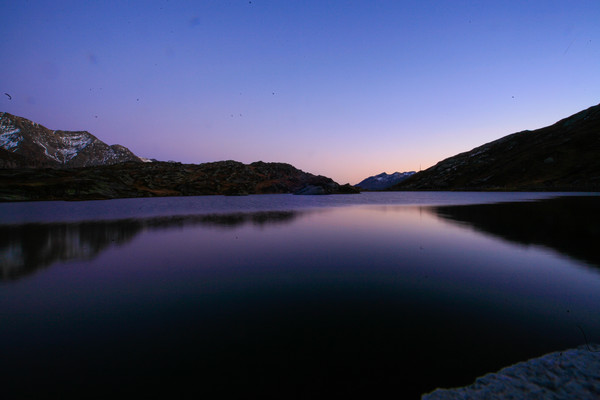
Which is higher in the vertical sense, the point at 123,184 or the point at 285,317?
the point at 123,184

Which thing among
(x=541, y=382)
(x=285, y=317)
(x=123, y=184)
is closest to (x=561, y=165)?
(x=541, y=382)

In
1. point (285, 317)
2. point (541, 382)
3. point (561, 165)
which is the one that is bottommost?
point (285, 317)

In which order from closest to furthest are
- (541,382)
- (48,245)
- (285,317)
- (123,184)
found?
(541,382), (285,317), (48,245), (123,184)

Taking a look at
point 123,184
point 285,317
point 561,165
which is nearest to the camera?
point 285,317

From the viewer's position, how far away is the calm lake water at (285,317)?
5945mm

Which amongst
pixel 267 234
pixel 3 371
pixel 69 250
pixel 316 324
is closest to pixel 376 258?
pixel 316 324

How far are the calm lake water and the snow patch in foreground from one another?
368 millimetres

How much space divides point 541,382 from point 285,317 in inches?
254

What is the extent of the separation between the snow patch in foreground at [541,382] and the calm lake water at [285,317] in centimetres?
37

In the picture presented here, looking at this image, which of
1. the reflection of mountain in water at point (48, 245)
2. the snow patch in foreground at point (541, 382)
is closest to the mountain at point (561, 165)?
the snow patch in foreground at point (541, 382)

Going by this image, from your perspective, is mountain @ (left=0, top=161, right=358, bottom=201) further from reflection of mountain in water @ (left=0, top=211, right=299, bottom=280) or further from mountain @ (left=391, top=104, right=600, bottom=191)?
Result: mountain @ (left=391, top=104, right=600, bottom=191)

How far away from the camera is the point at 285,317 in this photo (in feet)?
28.8

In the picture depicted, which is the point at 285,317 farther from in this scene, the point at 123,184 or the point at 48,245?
the point at 123,184

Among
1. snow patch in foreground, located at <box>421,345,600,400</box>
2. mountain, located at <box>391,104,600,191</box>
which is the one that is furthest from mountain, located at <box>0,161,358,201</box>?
snow patch in foreground, located at <box>421,345,600,400</box>
